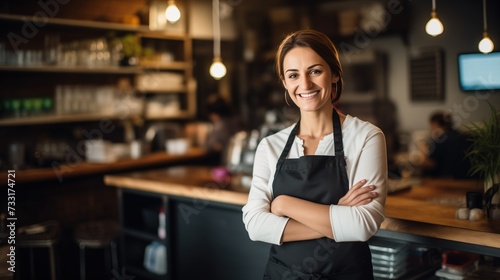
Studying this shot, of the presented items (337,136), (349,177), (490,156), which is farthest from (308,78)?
(490,156)

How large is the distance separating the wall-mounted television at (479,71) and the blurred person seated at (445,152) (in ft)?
2.24

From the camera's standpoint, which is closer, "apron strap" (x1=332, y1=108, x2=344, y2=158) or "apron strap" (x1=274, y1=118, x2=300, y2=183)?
"apron strap" (x1=332, y1=108, x2=344, y2=158)

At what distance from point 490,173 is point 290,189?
1021mm

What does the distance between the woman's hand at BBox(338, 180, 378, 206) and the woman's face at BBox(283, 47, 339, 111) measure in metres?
0.34

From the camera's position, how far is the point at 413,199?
3.02 metres

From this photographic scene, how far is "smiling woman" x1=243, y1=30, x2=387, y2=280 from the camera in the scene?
1836 mm

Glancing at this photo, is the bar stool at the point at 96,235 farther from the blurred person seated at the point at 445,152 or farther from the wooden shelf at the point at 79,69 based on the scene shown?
the blurred person seated at the point at 445,152

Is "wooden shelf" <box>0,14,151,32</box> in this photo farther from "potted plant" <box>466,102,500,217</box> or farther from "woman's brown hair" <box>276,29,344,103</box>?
"potted plant" <box>466,102,500,217</box>

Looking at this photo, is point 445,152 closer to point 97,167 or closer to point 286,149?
point 286,149

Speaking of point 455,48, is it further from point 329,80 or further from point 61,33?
point 329,80

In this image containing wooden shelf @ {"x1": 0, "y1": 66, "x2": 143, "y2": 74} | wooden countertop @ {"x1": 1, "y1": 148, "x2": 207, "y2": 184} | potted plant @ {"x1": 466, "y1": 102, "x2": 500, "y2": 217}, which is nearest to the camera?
potted plant @ {"x1": 466, "y1": 102, "x2": 500, "y2": 217}

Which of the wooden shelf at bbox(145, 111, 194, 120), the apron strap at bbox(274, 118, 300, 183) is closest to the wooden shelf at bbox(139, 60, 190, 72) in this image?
the wooden shelf at bbox(145, 111, 194, 120)

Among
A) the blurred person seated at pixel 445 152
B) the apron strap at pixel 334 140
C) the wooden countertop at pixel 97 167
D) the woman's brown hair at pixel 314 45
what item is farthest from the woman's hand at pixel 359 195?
the wooden countertop at pixel 97 167

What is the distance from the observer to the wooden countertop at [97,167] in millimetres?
4461
